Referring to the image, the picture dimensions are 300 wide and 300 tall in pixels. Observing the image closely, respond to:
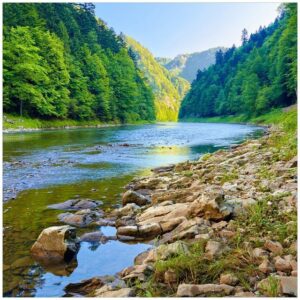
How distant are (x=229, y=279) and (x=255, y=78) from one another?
7016 cm

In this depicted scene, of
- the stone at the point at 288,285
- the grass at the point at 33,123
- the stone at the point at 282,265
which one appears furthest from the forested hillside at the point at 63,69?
the stone at the point at 288,285

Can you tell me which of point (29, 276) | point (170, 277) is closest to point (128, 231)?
point (29, 276)

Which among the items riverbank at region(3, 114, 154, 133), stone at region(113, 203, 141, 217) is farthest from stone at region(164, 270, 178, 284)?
riverbank at region(3, 114, 154, 133)

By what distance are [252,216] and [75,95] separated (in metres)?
55.5

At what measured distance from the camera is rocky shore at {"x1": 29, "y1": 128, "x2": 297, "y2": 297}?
3.92 meters

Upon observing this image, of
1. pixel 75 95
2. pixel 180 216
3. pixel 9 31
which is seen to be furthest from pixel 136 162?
pixel 75 95

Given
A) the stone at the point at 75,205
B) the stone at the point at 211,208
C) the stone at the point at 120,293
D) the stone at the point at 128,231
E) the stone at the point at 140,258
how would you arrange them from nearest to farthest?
the stone at the point at 120,293 < the stone at the point at 140,258 < the stone at the point at 211,208 < the stone at the point at 128,231 < the stone at the point at 75,205

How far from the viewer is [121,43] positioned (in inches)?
4149

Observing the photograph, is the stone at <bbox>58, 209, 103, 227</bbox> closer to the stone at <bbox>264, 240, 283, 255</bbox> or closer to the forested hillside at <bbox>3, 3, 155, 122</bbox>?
the stone at <bbox>264, 240, 283, 255</bbox>

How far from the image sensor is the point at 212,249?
4664mm

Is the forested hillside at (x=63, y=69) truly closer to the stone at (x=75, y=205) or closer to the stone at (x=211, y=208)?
the stone at (x=75, y=205)

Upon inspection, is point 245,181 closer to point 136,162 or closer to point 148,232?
point 148,232

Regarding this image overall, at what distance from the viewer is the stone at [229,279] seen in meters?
3.86

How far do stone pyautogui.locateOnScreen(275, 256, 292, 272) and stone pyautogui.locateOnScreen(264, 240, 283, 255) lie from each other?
290 mm
